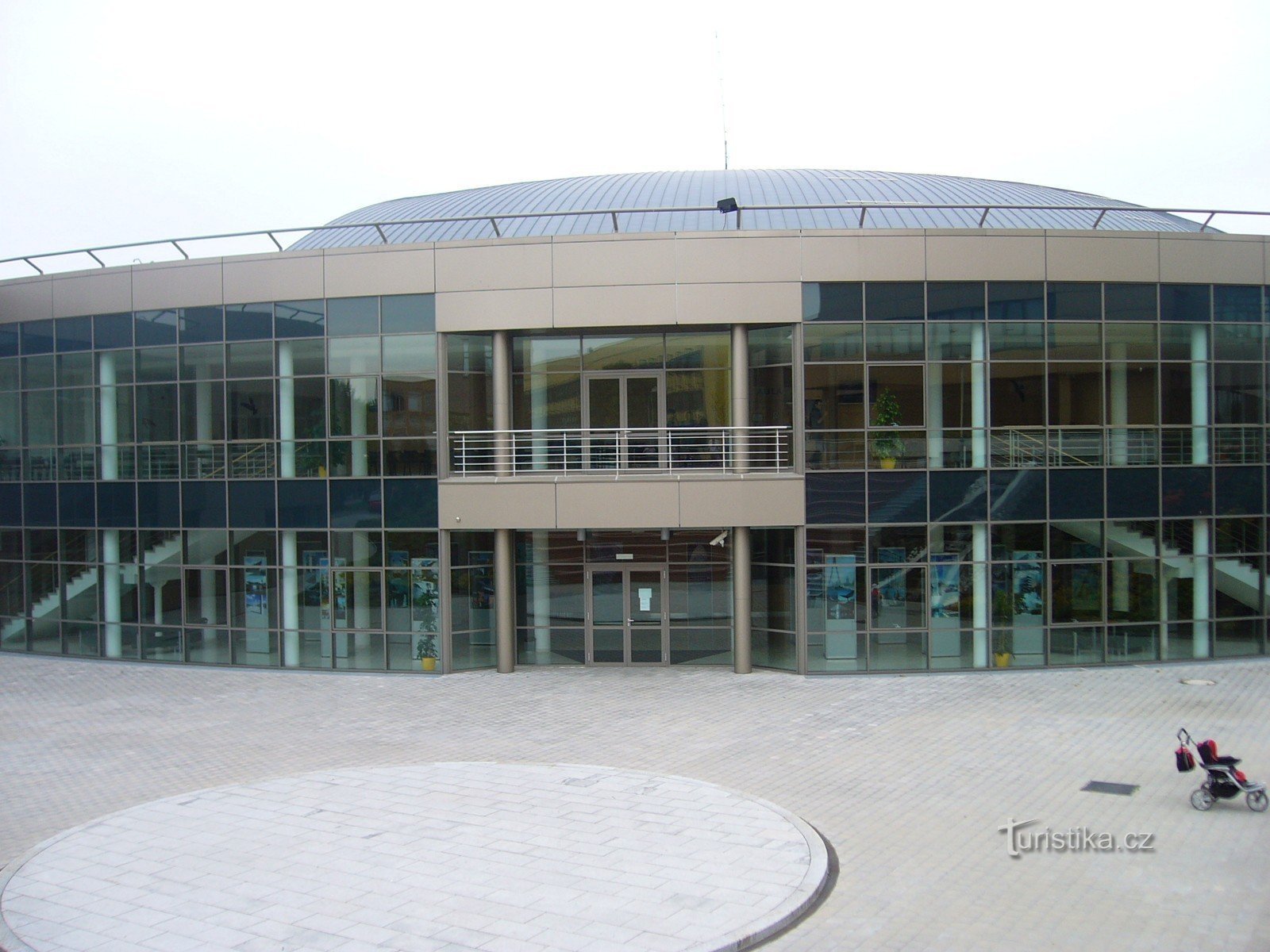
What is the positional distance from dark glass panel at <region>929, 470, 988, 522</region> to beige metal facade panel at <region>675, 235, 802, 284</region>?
5.07 m

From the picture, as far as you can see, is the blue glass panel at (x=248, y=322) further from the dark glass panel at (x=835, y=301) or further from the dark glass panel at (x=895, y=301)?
the dark glass panel at (x=895, y=301)

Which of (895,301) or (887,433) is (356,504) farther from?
(895,301)

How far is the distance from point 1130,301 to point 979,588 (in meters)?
6.68

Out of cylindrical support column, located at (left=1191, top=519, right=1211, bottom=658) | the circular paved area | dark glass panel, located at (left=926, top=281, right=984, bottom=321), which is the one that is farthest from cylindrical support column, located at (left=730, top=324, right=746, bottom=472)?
cylindrical support column, located at (left=1191, top=519, right=1211, bottom=658)

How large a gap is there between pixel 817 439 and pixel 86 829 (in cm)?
1433

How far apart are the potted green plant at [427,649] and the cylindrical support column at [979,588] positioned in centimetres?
1107

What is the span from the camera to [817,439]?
21.2m

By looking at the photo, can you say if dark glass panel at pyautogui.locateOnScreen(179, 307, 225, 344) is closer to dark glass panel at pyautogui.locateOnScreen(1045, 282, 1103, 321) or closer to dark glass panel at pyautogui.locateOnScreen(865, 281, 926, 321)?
dark glass panel at pyautogui.locateOnScreen(865, 281, 926, 321)

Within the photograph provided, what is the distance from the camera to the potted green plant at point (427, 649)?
72.3ft

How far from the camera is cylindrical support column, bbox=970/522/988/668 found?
21156mm

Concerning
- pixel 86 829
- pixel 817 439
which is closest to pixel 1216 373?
pixel 817 439

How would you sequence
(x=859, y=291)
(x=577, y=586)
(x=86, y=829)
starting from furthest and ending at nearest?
1. (x=577, y=586)
2. (x=859, y=291)
3. (x=86, y=829)

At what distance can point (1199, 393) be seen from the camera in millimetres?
21969

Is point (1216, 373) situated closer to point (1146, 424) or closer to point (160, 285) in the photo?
point (1146, 424)
